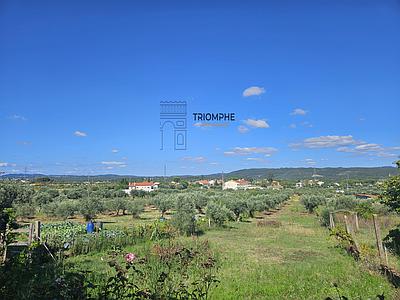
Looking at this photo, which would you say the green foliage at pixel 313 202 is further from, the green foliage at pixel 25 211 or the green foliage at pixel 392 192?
the green foliage at pixel 25 211

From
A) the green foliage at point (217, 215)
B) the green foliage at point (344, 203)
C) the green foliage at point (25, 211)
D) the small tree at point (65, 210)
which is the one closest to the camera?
the green foliage at point (217, 215)

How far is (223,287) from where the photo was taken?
6.27 m

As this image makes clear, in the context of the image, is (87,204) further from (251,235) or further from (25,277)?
(25,277)

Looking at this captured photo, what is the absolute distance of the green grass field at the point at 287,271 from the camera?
5941 mm

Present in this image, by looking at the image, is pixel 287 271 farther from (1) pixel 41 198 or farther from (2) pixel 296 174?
(2) pixel 296 174

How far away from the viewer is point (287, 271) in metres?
7.86

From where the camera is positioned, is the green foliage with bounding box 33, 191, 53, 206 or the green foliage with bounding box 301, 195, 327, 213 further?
the green foliage with bounding box 33, 191, 53, 206

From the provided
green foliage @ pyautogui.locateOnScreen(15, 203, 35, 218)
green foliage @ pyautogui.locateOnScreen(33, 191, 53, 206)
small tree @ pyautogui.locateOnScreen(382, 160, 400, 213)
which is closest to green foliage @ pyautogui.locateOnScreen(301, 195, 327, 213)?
small tree @ pyautogui.locateOnScreen(382, 160, 400, 213)

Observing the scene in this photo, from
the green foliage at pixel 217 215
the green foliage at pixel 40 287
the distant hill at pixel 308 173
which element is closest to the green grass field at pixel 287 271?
the green foliage at pixel 40 287

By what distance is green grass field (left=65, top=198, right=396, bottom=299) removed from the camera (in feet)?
19.5

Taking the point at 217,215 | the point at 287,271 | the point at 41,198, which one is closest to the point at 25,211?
the point at 41,198

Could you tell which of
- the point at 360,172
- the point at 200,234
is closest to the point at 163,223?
the point at 200,234

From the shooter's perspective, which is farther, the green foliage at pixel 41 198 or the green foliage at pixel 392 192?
the green foliage at pixel 41 198

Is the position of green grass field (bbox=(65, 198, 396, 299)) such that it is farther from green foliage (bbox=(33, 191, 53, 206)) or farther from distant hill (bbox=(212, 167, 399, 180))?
distant hill (bbox=(212, 167, 399, 180))
